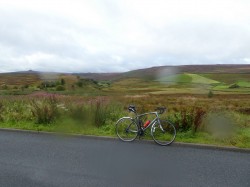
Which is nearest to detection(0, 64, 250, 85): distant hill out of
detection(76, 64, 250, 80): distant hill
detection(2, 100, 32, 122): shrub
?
detection(76, 64, 250, 80): distant hill

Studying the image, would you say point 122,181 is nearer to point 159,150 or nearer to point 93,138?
point 159,150

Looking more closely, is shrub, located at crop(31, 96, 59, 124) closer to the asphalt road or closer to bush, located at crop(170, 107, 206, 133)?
the asphalt road

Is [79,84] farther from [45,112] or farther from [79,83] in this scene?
[45,112]

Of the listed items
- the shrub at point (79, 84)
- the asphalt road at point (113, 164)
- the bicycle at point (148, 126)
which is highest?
the bicycle at point (148, 126)

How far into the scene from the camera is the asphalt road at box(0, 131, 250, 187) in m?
6.27

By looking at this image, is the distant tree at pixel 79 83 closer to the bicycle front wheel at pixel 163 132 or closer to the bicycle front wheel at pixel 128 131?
the bicycle front wheel at pixel 128 131

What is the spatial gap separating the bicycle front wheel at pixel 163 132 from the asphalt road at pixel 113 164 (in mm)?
323

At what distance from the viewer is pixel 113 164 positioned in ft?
24.8

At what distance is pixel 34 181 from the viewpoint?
609cm

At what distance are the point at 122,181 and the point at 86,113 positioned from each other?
627 cm

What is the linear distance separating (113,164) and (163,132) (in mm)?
3056

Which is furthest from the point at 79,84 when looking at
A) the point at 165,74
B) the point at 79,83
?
the point at 165,74

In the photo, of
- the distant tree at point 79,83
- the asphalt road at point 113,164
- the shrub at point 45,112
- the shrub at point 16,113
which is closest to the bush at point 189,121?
the asphalt road at point 113,164

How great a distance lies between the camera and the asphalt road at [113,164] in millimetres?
6266
